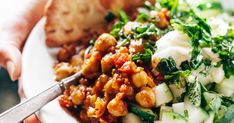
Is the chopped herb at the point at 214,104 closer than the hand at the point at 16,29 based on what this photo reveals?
Yes

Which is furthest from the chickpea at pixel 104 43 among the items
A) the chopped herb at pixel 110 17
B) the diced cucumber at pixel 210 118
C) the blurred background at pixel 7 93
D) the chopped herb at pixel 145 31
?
the blurred background at pixel 7 93

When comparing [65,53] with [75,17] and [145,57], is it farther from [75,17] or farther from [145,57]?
[145,57]

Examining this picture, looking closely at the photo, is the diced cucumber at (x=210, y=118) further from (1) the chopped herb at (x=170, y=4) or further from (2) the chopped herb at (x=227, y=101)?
(1) the chopped herb at (x=170, y=4)

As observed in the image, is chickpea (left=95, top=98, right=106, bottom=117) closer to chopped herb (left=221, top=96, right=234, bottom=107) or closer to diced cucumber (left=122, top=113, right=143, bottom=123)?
diced cucumber (left=122, top=113, right=143, bottom=123)

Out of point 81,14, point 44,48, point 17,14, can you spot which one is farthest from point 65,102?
point 17,14

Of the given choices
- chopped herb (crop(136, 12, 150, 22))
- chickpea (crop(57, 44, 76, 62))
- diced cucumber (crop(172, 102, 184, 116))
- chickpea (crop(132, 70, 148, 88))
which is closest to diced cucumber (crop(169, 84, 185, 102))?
diced cucumber (crop(172, 102, 184, 116))

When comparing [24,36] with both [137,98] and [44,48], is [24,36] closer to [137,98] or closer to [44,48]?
[44,48]

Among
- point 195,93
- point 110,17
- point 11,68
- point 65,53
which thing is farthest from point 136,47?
point 11,68
